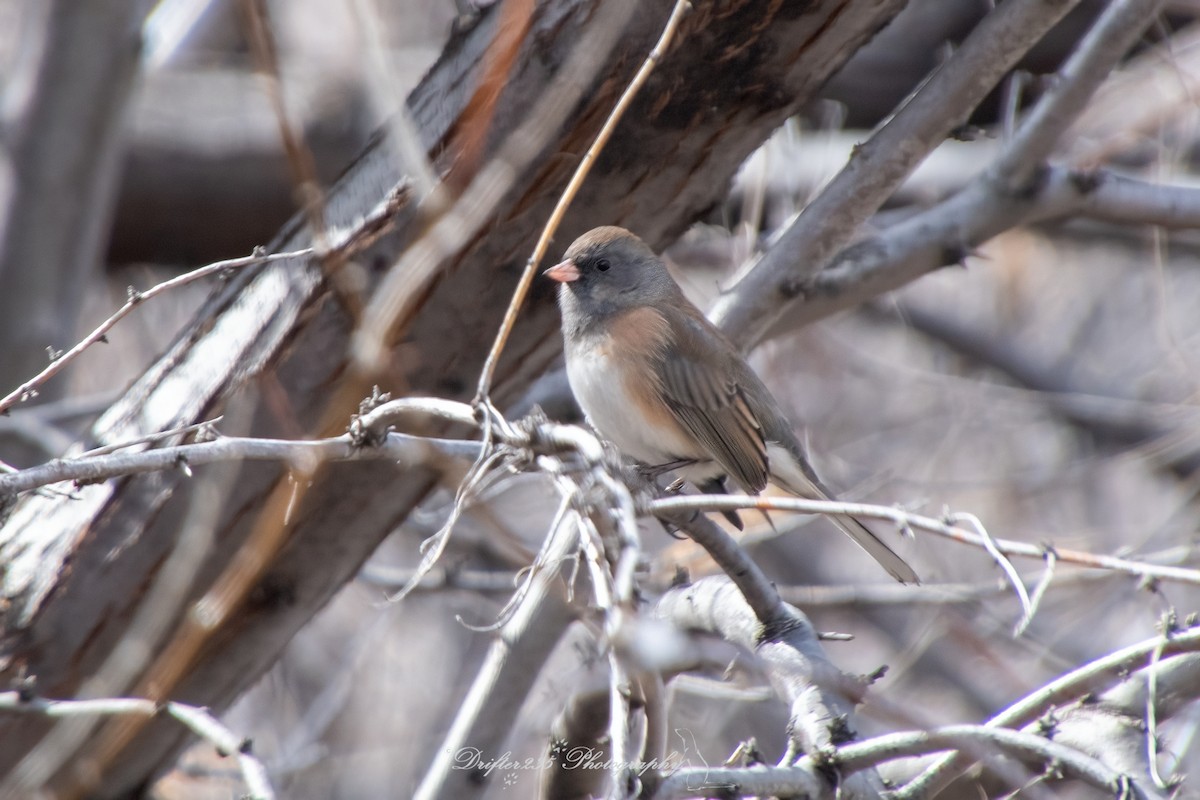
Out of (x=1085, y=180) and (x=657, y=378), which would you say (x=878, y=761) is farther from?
(x=1085, y=180)

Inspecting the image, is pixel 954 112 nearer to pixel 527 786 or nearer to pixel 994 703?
pixel 994 703

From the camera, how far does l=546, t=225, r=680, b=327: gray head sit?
230 centimetres

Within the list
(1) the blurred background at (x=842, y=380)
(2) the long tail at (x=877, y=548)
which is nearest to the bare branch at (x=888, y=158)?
(1) the blurred background at (x=842, y=380)

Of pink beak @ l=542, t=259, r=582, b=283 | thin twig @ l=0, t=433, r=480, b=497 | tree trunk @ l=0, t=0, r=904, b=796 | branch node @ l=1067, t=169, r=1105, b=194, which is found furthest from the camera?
branch node @ l=1067, t=169, r=1105, b=194

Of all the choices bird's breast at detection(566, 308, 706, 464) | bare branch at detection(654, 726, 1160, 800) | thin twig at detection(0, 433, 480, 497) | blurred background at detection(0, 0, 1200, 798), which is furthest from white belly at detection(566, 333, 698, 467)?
bare branch at detection(654, 726, 1160, 800)

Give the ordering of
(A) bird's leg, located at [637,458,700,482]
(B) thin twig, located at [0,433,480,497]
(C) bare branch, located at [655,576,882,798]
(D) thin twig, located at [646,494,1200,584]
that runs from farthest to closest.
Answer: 1. (A) bird's leg, located at [637,458,700,482]
2. (C) bare branch, located at [655,576,882,798]
3. (B) thin twig, located at [0,433,480,497]
4. (D) thin twig, located at [646,494,1200,584]

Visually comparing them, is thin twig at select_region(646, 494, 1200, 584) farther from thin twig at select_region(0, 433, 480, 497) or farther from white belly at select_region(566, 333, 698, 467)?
white belly at select_region(566, 333, 698, 467)

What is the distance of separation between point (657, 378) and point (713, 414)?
0.15m

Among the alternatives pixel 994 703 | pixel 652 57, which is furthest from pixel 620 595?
pixel 994 703

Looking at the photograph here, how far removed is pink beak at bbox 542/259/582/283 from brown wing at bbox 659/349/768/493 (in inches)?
12.9

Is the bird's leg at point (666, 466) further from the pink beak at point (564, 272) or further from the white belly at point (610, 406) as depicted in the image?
the pink beak at point (564, 272)

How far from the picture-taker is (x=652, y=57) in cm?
161

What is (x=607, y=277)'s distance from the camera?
2484 mm

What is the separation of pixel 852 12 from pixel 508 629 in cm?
140
